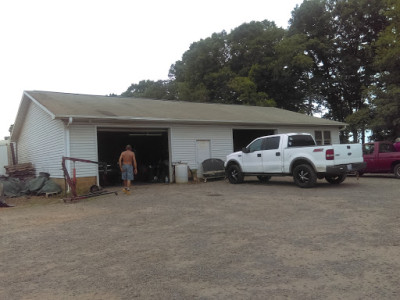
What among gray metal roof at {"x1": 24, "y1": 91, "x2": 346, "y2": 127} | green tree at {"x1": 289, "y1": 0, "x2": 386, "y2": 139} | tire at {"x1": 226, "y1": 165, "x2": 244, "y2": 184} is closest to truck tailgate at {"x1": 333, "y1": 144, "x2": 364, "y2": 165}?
tire at {"x1": 226, "y1": 165, "x2": 244, "y2": 184}

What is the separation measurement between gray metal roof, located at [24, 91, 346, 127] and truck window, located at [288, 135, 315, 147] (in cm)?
514

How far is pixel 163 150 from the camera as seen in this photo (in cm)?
2105

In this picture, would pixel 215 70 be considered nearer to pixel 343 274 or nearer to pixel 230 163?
pixel 230 163

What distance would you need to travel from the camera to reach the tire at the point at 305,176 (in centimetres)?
1173

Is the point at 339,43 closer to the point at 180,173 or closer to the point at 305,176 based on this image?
the point at 180,173

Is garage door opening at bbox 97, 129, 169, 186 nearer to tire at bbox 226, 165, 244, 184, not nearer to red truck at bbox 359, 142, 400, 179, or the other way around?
tire at bbox 226, 165, 244, 184

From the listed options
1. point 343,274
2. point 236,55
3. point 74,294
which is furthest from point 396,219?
point 236,55

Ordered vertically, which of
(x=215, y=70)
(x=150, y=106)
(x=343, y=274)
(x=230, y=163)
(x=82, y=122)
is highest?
(x=215, y=70)

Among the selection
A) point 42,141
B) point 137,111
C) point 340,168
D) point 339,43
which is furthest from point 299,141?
point 339,43

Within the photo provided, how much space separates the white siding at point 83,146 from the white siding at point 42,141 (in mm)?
536

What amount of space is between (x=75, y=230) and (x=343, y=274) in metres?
5.20

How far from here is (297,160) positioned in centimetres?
1218

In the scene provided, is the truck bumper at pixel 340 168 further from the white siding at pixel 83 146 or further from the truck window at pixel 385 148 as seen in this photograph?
the white siding at pixel 83 146

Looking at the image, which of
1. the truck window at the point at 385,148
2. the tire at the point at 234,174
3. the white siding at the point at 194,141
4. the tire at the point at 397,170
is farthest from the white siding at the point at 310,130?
the tire at the point at 397,170
